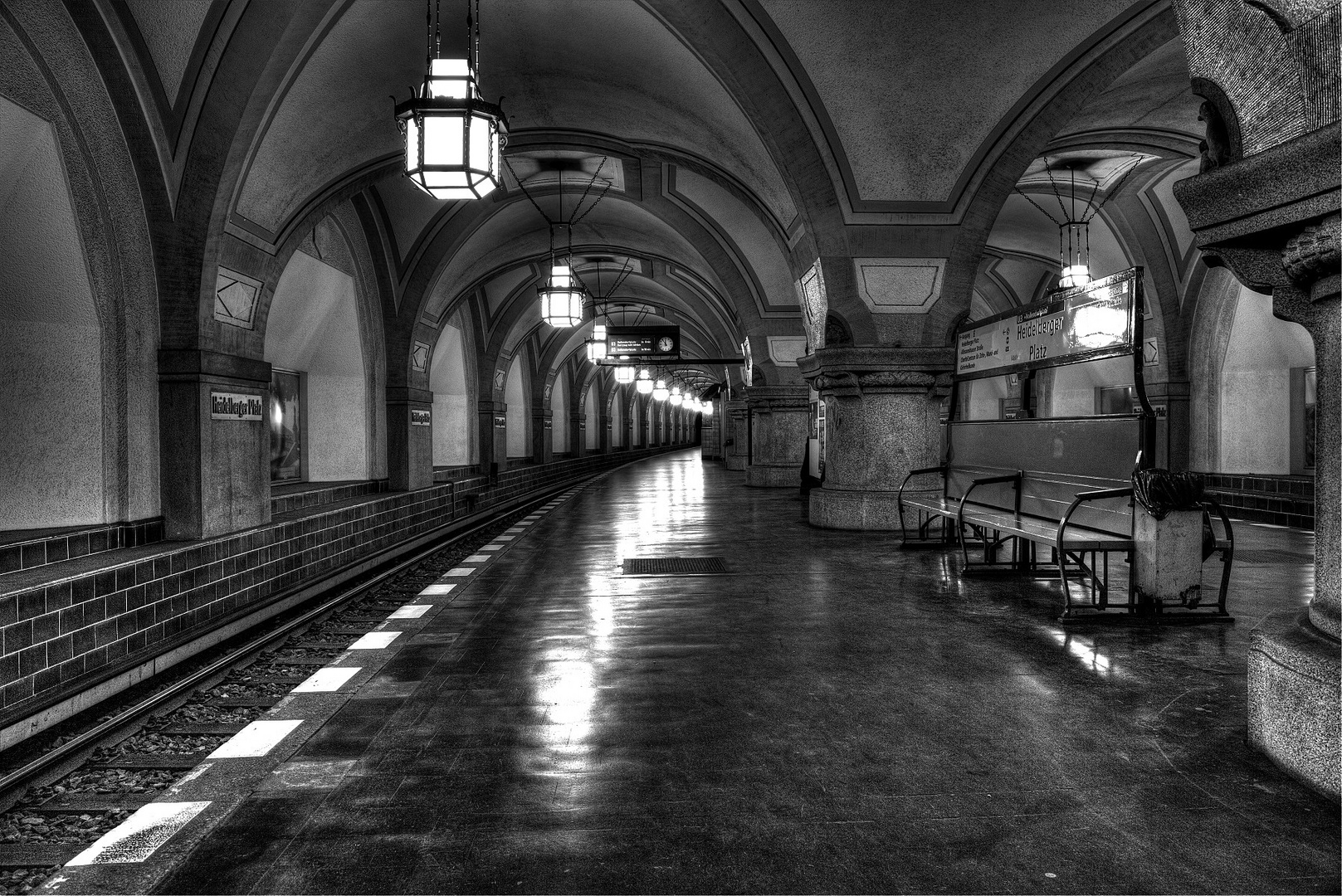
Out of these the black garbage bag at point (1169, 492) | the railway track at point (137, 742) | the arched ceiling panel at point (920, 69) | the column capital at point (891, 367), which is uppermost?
the arched ceiling panel at point (920, 69)

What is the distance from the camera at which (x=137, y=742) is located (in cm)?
414

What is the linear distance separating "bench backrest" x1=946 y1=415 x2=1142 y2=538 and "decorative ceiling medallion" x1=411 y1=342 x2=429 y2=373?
983cm

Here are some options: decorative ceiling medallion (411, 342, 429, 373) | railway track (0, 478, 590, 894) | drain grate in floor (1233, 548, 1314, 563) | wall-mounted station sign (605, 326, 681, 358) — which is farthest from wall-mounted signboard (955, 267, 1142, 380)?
wall-mounted station sign (605, 326, 681, 358)

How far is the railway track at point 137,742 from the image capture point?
3.18m

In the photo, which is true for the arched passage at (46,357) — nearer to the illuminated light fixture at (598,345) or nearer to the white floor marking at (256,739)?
the white floor marking at (256,739)

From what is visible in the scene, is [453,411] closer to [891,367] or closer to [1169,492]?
[891,367]

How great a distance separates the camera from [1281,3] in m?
2.48

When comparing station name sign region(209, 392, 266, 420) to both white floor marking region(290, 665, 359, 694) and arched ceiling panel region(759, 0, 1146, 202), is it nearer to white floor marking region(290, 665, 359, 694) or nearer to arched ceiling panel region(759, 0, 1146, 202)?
white floor marking region(290, 665, 359, 694)

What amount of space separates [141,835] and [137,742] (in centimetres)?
195

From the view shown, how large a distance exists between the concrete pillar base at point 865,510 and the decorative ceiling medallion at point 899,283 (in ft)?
7.25

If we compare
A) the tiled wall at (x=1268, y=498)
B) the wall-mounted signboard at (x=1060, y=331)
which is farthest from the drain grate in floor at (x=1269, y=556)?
the wall-mounted signboard at (x=1060, y=331)

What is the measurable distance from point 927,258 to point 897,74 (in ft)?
6.85

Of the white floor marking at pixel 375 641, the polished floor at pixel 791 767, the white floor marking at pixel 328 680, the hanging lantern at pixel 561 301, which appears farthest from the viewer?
the hanging lantern at pixel 561 301

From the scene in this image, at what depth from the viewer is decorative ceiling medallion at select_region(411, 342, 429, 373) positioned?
14.9 metres
